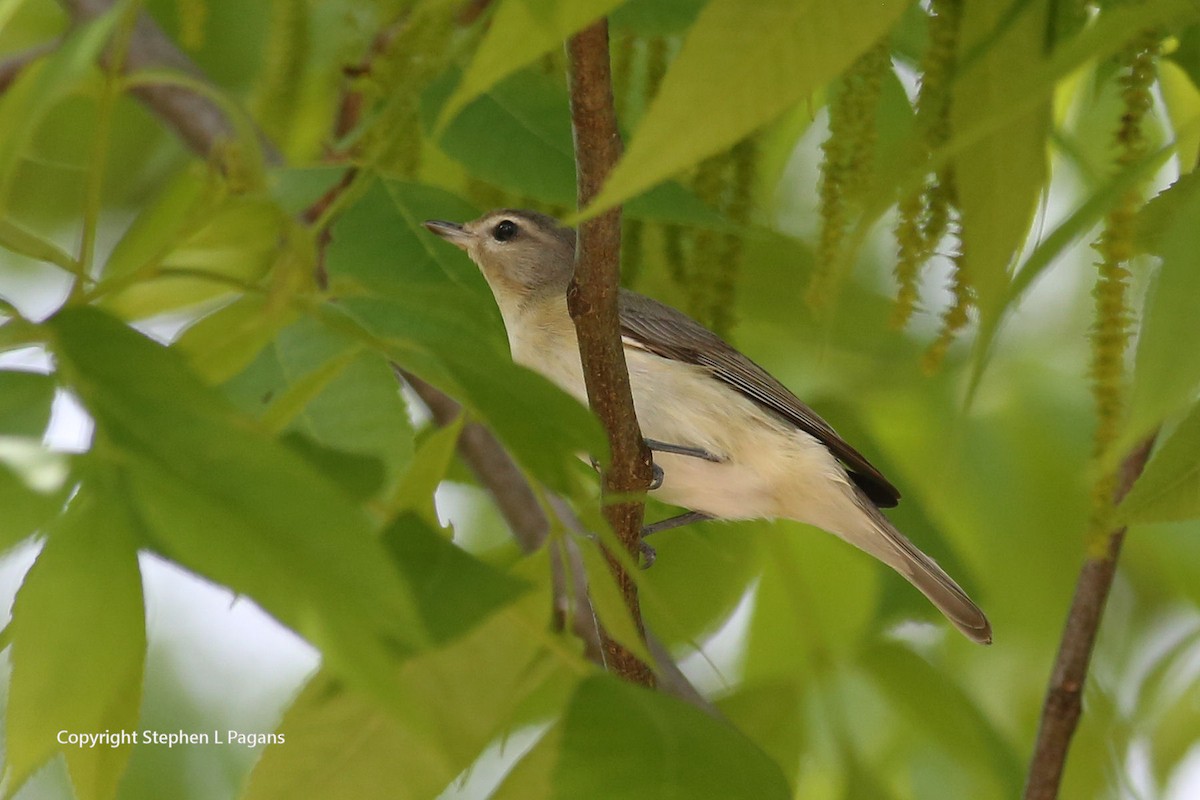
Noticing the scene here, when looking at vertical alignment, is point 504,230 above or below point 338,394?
below

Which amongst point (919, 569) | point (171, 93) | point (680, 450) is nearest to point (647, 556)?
point (680, 450)

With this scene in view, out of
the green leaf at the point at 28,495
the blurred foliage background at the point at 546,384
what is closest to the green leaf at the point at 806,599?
the blurred foliage background at the point at 546,384

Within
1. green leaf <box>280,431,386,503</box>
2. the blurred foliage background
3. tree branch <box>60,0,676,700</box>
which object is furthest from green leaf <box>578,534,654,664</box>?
tree branch <box>60,0,676,700</box>

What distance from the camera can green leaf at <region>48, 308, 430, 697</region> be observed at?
0.97 meters

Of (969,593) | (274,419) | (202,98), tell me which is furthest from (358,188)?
(969,593)

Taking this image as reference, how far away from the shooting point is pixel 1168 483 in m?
1.46

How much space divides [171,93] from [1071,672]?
2.48 meters

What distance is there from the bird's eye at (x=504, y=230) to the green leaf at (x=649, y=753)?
285cm

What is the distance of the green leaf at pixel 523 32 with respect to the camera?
1.26 metres

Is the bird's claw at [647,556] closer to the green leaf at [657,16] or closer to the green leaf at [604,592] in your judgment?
the green leaf at [657,16]

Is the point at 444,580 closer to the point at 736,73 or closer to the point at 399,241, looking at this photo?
the point at 736,73

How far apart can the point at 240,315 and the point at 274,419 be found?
128 millimetres

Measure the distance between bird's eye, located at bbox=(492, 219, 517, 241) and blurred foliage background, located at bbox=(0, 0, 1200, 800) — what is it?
0.66 metres

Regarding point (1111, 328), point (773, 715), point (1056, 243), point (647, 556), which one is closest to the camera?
point (1056, 243)
